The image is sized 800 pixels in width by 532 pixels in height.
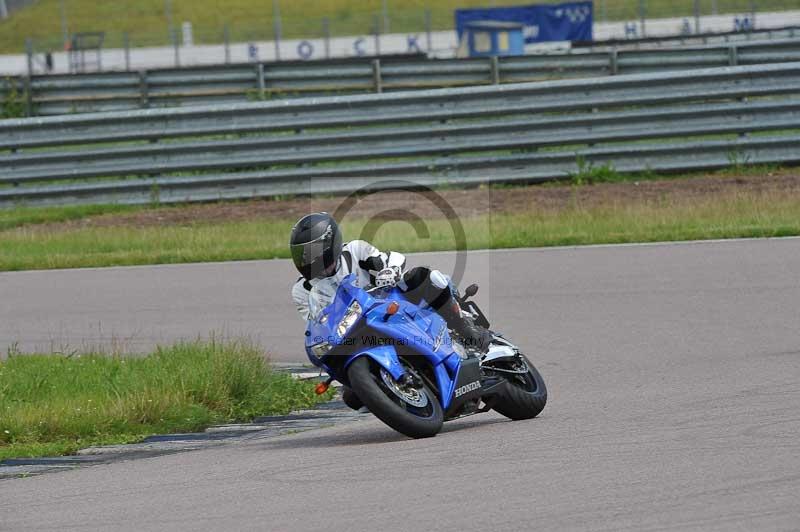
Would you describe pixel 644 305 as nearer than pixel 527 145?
Yes

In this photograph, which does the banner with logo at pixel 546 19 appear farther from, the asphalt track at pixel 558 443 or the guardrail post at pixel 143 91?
the asphalt track at pixel 558 443

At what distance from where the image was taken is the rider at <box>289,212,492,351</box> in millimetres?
7289

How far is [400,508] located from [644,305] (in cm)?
636

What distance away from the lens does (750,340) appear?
999 centimetres

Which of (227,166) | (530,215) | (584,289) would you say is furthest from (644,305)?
(227,166)

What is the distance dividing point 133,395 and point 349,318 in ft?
7.29

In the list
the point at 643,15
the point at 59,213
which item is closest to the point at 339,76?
the point at 59,213

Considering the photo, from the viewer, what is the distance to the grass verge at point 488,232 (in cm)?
1527

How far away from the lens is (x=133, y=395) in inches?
344

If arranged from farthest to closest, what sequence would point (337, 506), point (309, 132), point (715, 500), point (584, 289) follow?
point (309, 132) < point (584, 289) < point (337, 506) < point (715, 500)

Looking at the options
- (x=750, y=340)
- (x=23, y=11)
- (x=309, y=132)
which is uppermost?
(x=23, y=11)

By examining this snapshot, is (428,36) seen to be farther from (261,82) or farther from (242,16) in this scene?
(261,82)

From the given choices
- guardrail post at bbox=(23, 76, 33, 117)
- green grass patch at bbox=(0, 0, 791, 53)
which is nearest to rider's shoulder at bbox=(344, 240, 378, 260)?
guardrail post at bbox=(23, 76, 33, 117)

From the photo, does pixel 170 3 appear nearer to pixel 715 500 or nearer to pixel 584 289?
pixel 584 289
